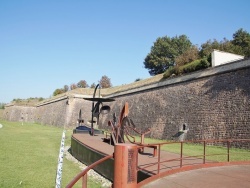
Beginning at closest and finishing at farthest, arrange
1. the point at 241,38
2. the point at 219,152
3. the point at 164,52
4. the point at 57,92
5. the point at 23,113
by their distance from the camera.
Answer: the point at 219,152, the point at 241,38, the point at 23,113, the point at 164,52, the point at 57,92

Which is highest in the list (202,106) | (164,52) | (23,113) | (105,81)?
(164,52)

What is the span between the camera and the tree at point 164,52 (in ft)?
164

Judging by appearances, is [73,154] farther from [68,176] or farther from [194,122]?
[194,122]

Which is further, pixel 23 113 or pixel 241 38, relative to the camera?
pixel 23 113

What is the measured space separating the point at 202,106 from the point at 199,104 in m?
0.32

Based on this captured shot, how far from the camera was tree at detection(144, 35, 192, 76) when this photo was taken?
5012 centimetres

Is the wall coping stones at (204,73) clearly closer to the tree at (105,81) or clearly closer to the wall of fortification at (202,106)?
the wall of fortification at (202,106)

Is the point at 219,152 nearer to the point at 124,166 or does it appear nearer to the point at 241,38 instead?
the point at 124,166

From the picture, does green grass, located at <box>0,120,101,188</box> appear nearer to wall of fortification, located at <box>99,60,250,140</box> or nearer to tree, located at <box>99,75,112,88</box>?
wall of fortification, located at <box>99,60,250,140</box>

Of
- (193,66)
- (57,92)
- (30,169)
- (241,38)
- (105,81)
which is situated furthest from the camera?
(105,81)

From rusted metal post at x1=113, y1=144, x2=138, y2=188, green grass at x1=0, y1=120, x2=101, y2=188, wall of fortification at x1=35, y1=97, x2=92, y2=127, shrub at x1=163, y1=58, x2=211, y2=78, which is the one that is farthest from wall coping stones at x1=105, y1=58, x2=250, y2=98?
rusted metal post at x1=113, y1=144, x2=138, y2=188

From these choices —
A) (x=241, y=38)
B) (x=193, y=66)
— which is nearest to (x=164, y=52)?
(x=241, y=38)

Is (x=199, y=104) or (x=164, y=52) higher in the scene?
(x=164, y=52)

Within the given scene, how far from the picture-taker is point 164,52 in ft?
166
